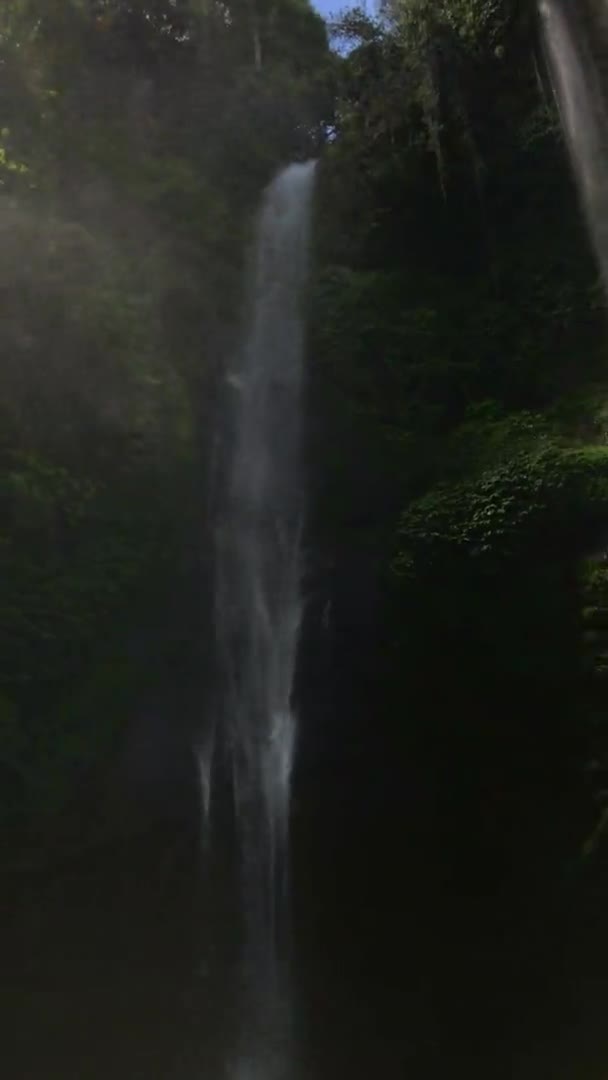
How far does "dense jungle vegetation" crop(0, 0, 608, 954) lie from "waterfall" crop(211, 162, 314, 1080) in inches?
13.5

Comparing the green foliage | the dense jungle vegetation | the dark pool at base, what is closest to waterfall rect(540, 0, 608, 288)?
the dense jungle vegetation

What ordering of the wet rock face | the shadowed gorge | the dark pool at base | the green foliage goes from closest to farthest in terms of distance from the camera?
the dark pool at base → the shadowed gorge → the wet rock face → the green foliage

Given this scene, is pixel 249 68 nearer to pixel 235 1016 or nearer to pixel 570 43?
pixel 570 43

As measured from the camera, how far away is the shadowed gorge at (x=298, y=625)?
8.54 m

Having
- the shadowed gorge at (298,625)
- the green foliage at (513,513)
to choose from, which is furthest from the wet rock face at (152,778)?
the green foliage at (513,513)

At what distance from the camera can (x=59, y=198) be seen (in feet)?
41.6

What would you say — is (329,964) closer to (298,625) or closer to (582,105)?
(298,625)

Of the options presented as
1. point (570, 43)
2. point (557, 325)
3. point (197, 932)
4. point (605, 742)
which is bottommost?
point (197, 932)

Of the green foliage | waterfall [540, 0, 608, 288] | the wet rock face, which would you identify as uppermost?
waterfall [540, 0, 608, 288]

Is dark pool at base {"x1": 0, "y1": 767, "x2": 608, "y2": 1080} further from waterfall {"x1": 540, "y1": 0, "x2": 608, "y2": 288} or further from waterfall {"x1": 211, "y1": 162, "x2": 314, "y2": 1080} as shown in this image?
waterfall {"x1": 540, "y1": 0, "x2": 608, "y2": 288}

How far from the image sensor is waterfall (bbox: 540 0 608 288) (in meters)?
14.1

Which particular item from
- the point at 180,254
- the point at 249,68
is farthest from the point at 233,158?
the point at 180,254

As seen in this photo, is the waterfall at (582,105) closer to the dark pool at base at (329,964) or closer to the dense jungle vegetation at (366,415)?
the dense jungle vegetation at (366,415)

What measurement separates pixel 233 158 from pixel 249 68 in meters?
3.19
